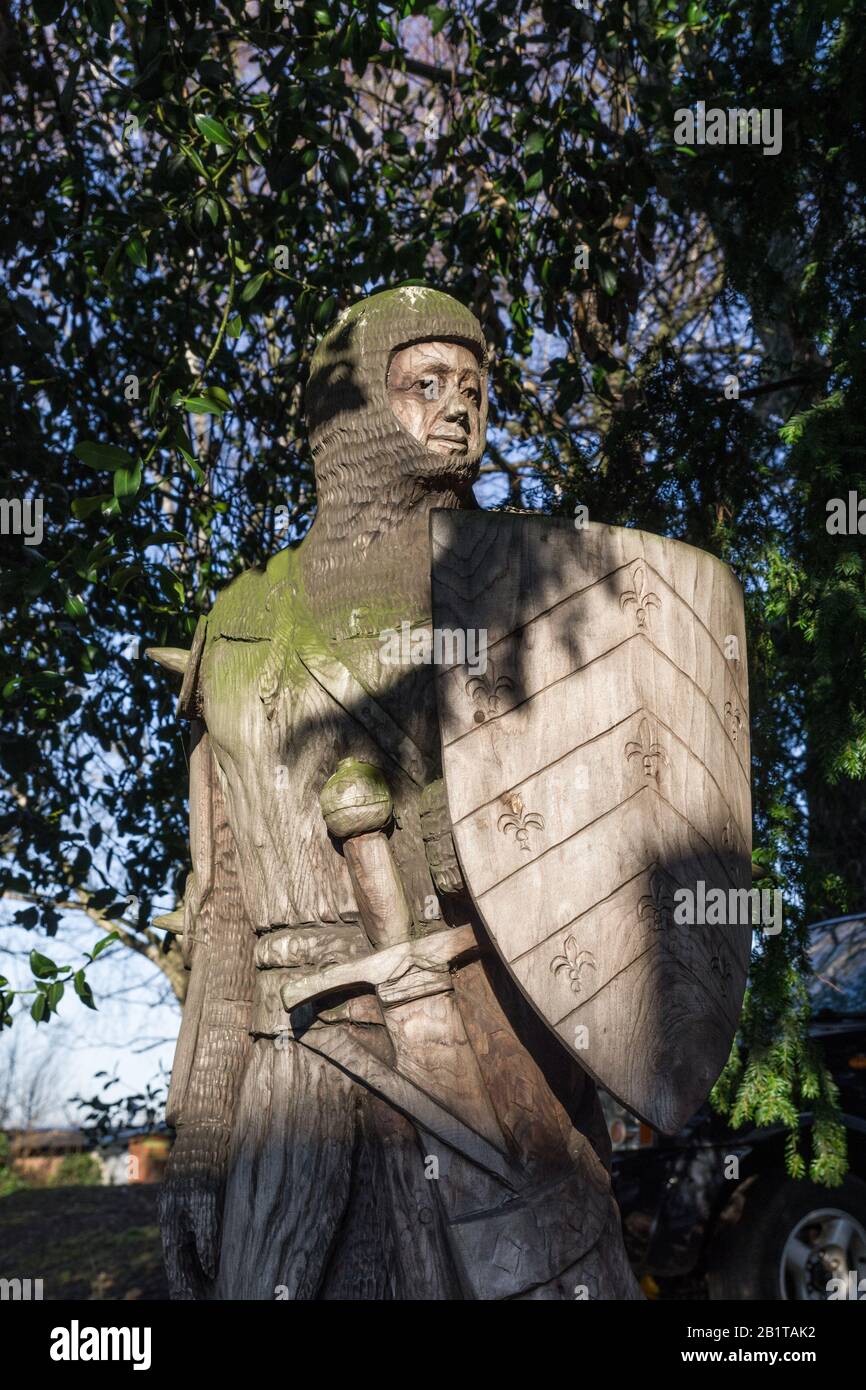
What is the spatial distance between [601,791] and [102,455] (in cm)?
194

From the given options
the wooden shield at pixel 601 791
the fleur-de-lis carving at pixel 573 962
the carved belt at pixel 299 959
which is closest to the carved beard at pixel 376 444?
the wooden shield at pixel 601 791

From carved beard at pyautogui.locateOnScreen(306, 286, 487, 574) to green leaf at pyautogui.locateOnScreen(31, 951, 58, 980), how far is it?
86.6 inches

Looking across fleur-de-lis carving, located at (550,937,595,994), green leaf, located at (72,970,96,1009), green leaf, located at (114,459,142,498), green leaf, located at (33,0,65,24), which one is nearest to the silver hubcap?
green leaf, located at (72,970,96,1009)

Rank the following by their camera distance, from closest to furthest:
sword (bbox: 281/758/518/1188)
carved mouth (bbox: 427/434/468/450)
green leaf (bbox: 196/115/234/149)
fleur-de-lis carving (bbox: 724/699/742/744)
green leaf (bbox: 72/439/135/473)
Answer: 1. sword (bbox: 281/758/518/1188)
2. fleur-de-lis carving (bbox: 724/699/742/744)
3. carved mouth (bbox: 427/434/468/450)
4. green leaf (bbox: 72/439/135/473)
5. green leaf (bbox: 196/115/234/149)

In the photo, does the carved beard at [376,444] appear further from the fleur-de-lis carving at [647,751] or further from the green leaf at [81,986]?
the green leaf at [81,986]

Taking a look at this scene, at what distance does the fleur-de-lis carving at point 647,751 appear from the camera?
229 cm

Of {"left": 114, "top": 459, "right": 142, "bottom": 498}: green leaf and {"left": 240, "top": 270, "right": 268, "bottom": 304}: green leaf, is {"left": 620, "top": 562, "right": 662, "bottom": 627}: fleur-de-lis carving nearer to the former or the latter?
{"left": 114, "top": 459, "right": 142, "bottom": 498}: green leaf

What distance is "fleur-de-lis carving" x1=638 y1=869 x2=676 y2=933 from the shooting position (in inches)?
87.0

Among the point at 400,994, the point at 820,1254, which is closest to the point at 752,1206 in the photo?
the point at 820,1254

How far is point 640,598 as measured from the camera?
2.38 meters

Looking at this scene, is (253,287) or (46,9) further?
(253,287)

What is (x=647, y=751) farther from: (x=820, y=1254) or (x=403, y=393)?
(x=820, y=1254)
